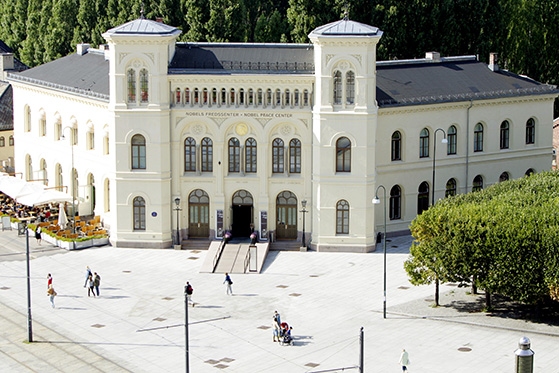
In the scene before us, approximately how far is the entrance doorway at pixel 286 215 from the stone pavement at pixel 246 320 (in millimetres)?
2575

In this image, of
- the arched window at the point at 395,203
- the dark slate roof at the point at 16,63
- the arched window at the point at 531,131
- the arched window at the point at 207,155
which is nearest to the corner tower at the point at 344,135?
the arched window at the point at 395,203

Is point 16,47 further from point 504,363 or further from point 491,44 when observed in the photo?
point 504,363

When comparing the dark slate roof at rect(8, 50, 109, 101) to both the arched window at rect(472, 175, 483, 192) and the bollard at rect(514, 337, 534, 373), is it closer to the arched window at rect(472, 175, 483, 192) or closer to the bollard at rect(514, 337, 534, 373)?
the arched window at rect(472, 175, 483, 192)

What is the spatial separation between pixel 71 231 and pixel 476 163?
108 ft

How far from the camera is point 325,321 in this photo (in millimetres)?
69250

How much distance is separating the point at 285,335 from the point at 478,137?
34840mm

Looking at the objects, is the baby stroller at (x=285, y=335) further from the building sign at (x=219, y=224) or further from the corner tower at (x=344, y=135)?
the building sign at (x=219, y=224)

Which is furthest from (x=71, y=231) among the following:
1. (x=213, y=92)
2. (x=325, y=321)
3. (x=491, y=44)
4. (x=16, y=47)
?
(x=16, y=47)

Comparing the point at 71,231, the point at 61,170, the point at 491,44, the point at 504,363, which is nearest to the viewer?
the point at 504,363

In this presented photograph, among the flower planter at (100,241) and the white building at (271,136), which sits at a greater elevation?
the white building at (271,136)

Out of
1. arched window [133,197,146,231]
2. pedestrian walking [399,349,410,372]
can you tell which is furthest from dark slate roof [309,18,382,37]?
pedestrian walking [399,349,410,372]

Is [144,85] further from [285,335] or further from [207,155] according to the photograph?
[285,335]

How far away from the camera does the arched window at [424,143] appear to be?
90.1 m

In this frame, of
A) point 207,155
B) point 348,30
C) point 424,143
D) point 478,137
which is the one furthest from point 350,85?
point 478,137
